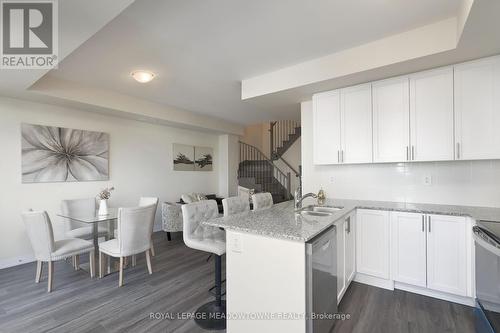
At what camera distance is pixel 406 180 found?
10.1ft

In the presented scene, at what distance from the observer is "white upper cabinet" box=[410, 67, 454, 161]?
2570 mm

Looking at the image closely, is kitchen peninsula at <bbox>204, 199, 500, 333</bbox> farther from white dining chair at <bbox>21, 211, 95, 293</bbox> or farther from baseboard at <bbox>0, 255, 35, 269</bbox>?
baseboard at <bbox>0, 255, 35, 269</bbox>

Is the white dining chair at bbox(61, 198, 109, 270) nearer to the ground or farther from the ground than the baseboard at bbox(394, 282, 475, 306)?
farther from the ground

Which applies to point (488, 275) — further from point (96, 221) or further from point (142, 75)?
point (142, 75)

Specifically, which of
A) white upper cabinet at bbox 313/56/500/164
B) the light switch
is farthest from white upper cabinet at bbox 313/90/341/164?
the light switch

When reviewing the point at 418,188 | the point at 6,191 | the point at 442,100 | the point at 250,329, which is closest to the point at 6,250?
the point at 6,191

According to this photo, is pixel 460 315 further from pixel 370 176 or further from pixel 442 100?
pixel 442 100

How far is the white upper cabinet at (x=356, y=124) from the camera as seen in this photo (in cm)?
303

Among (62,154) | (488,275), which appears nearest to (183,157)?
(62,154)

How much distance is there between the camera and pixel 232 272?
73.6 inches

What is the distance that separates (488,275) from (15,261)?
5.50m

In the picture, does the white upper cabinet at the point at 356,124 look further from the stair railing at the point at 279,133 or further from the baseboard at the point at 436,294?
the stair railing at the point at 279,133

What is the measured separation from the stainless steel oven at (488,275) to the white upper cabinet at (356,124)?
1.38 metres

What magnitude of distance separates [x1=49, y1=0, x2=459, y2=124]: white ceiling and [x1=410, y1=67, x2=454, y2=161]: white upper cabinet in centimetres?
68
